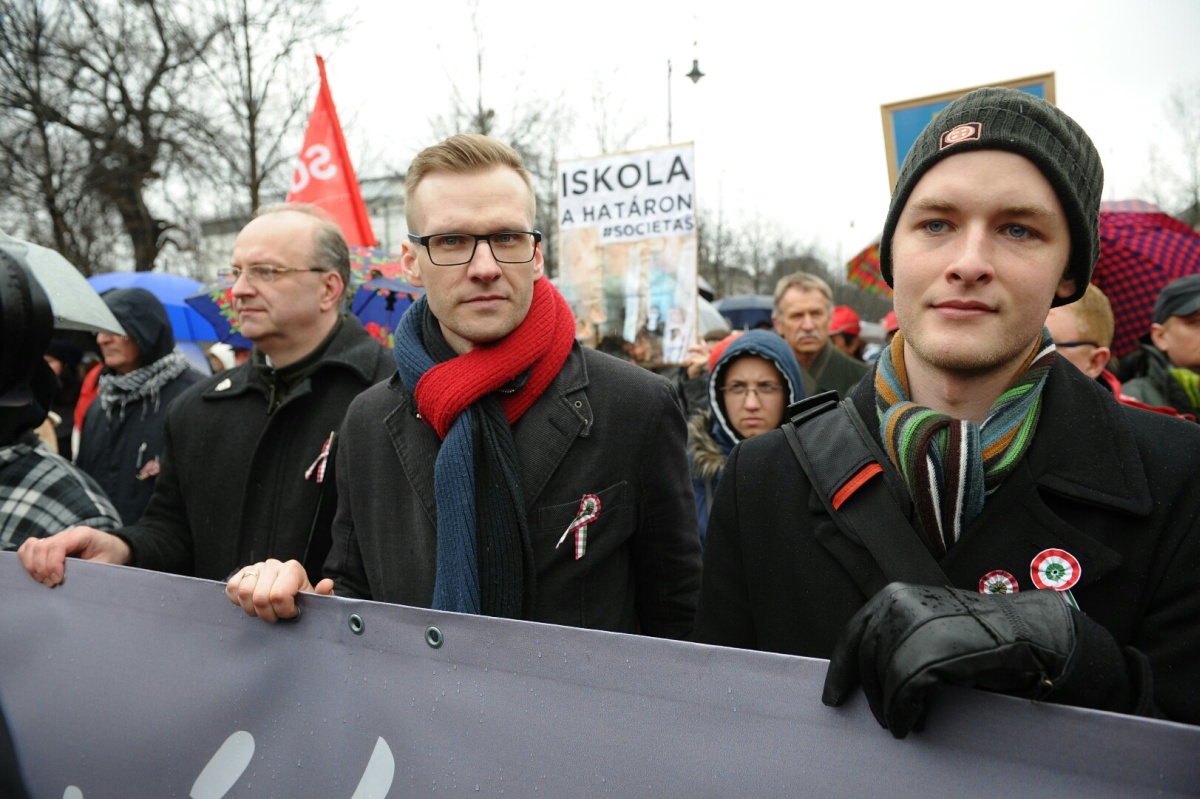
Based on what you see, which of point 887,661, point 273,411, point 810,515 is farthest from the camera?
point 273,411

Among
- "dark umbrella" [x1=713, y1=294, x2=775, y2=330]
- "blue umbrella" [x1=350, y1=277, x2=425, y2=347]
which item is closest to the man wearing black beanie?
"blue umbrella" [x1=350, y1=277, x2=425, y2=347]

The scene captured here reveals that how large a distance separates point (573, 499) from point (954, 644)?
4.05 ft

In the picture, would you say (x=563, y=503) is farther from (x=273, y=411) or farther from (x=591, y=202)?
(x=591, y=202)

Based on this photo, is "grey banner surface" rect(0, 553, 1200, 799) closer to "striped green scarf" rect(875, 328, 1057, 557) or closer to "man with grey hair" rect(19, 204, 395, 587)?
"striped green scarf" rect(875, 328, 1057, 557)

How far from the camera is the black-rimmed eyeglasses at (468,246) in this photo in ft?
7.58

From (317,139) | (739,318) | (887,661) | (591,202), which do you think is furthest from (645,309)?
(739,318)

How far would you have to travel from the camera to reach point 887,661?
3.89 ft

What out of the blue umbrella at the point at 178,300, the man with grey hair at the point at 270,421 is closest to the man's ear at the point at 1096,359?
the man with grey hair at the point at 270,421

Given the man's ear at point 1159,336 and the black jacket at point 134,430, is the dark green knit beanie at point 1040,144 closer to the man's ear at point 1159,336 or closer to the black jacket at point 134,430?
the man's ear at point 1159,336

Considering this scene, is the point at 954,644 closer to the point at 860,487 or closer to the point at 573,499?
the point at 860,487

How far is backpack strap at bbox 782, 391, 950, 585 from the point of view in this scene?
147 cm

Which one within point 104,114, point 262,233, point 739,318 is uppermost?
point 104,114

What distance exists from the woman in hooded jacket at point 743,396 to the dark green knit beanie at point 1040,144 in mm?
2360

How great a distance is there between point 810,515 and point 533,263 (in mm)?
1079
